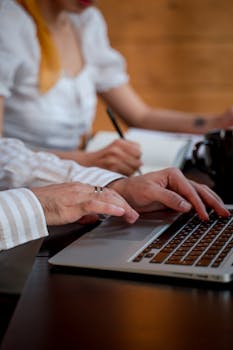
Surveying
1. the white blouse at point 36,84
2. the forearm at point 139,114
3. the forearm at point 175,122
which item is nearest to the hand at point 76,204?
the white blouse at point 36,84

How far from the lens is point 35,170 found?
104cm

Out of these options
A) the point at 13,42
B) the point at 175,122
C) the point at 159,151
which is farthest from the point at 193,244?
the point at 175,122

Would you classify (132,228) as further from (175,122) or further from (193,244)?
(175,122)

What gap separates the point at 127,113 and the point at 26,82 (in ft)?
1.62

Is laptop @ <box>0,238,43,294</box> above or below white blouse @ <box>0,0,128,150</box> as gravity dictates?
below

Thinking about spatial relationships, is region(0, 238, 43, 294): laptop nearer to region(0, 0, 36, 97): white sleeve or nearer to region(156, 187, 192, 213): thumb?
region(156, 187, 192, 213): thumb

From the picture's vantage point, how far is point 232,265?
620mm

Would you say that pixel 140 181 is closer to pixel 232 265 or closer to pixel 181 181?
pixel 181 181

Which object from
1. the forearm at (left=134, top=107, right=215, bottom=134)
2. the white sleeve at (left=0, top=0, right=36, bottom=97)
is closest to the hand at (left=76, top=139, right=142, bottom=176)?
the white sleeve at (left=0, top=0, right=36, bottom=97)

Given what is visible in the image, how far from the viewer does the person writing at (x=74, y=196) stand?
2.55 feet

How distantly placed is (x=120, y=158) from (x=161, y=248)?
515 mm

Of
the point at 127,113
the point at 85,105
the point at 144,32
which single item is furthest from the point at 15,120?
the point at 144,32

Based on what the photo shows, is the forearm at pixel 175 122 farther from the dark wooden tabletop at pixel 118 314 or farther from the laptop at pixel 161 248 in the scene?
the dark wooden tabletop at pixel 118 314

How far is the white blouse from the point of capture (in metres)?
1.46
